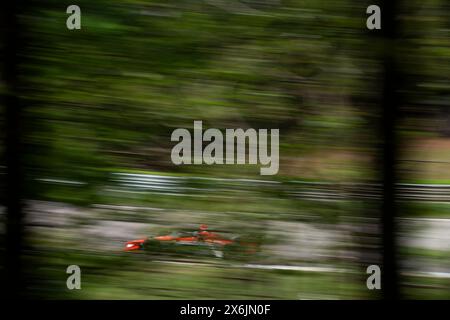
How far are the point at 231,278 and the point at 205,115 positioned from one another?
32.4 inches

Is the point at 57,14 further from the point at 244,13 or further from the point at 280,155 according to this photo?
the point at 280,155

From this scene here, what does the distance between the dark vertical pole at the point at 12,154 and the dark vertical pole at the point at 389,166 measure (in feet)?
5.97

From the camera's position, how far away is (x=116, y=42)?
9.27 feet

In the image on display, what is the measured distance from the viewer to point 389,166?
272 centimetres

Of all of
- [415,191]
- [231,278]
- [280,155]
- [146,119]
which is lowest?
[231,278]

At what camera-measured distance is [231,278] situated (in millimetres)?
2795

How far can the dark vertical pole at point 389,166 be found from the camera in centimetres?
271

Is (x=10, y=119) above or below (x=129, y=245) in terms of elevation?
above

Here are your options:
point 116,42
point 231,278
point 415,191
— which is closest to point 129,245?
point 231,278

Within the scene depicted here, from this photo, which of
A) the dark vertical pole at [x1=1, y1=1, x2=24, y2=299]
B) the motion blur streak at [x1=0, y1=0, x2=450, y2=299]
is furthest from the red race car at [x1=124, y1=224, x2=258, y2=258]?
the dark vertical pole at [x1=1, y1=1, x2=24, y2=299]

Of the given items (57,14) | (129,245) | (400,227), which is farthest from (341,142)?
(57,14)

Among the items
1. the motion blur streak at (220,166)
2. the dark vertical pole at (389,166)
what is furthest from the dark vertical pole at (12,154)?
the dark vertical pole at (389,166)

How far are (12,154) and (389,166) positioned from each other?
1.89m

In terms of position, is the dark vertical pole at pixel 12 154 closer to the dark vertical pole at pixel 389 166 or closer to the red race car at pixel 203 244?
the red race car at pixel 203 244
